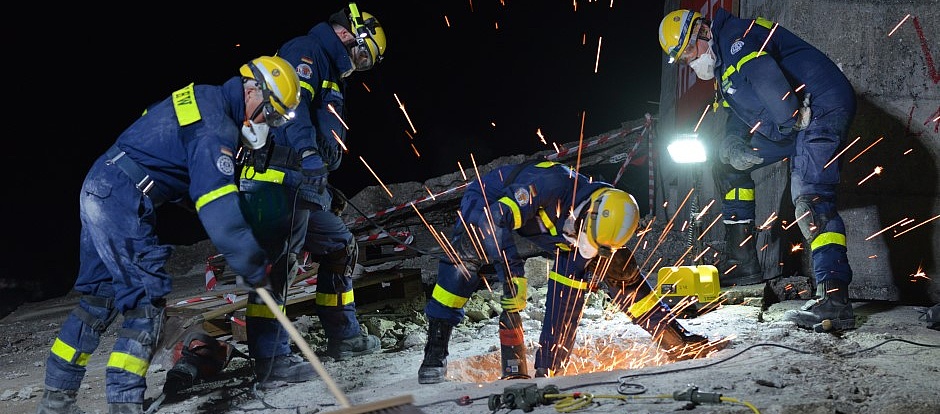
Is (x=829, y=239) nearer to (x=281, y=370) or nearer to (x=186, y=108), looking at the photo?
(x=281, y=370)

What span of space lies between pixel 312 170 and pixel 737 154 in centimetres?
294

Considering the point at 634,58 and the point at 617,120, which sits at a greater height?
the point at 634,58

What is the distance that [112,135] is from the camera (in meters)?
10.1

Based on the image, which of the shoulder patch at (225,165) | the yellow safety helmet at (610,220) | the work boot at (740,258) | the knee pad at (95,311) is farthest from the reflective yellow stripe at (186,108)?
the work boot at (740,258)

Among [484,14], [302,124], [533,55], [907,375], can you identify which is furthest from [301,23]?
[907,375]

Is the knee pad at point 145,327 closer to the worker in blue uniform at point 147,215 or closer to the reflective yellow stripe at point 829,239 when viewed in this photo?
the worker in blue uniform at point 147,215

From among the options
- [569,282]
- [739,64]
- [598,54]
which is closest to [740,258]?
[739,64]

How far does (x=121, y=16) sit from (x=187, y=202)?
282 inches

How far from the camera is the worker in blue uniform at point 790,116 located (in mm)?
4211

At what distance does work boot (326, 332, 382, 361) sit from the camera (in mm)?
5035

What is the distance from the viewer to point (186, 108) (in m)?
3.64

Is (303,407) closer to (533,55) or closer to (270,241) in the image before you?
(270,241)

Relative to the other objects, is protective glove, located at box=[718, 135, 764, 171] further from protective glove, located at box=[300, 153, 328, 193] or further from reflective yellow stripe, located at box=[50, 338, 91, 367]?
reflective yellow stripe, located at box=[50, 338, 91, 367]

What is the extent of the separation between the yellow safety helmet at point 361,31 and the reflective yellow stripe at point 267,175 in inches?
50.6
